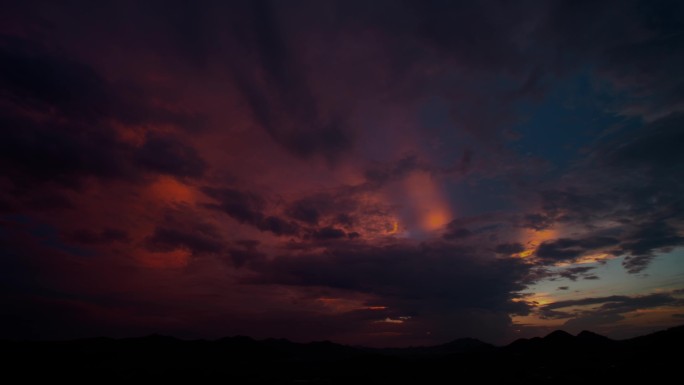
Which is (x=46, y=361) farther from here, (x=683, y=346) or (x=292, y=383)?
(x=683, y=346)

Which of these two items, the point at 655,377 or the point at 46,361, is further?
the point at 46,361

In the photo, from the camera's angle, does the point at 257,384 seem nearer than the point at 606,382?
No

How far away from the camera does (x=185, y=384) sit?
155 meters

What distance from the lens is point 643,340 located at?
184250 millimetres

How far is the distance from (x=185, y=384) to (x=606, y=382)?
549ft

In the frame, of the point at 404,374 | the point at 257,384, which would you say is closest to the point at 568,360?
the point at 404,374

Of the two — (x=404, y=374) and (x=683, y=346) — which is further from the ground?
(x=683, y=346)

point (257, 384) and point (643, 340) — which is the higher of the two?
point (643, 340)

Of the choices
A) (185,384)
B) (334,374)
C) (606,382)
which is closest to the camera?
(606,382)

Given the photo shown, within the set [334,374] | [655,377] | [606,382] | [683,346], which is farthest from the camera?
[334,374]

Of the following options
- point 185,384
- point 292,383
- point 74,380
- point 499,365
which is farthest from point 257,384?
point 499,365

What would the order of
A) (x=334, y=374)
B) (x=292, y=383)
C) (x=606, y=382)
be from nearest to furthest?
1. (x=606, y=382)
2. (x=292, y=383)
3. (x=334, y=374)

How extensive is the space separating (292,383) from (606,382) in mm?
126296

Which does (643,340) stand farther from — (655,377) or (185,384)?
(185,384)
